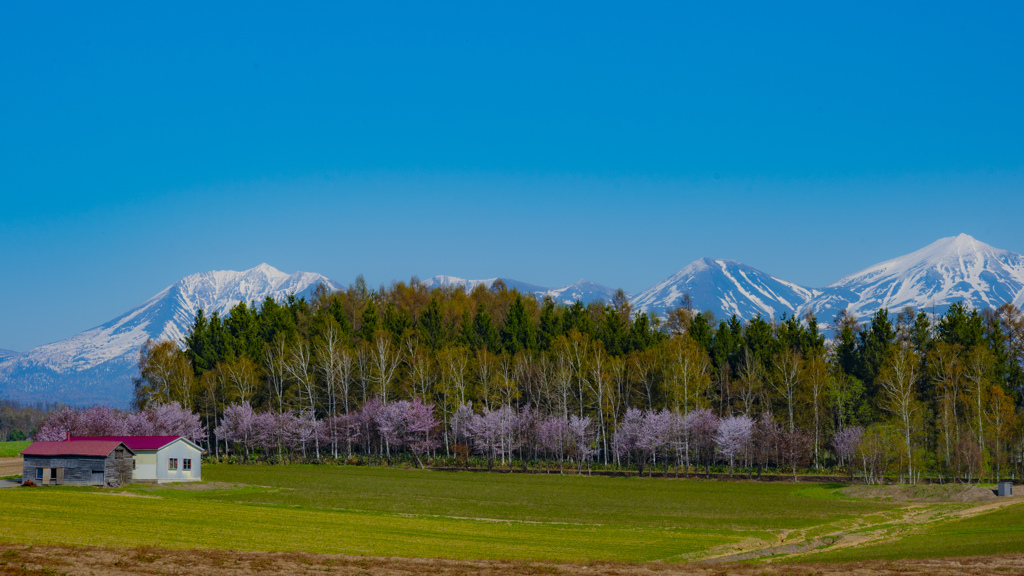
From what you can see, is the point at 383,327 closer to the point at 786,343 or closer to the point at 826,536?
the point at 786,343

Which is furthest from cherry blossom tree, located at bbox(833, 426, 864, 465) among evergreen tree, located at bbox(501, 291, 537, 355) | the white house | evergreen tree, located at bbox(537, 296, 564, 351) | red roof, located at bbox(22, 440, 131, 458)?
red roof, located at bbox(22, 440, 131, 458)

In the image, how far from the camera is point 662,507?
193ft

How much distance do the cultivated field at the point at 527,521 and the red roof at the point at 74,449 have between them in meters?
3.47

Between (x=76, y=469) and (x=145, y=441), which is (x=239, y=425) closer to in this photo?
(x=145, y=441)

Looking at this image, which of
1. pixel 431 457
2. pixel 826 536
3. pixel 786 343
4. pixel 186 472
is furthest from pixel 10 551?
pixel 786 343

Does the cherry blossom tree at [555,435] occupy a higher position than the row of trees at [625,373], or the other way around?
the row of trees at [625,373]

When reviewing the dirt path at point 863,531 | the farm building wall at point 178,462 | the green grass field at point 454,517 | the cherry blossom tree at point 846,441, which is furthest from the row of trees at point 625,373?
the farm building wall at point 178,462

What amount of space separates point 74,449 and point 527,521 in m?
42.1

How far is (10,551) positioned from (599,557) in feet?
73.1

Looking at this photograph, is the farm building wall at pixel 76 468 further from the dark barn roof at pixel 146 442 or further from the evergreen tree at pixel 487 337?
the evergreen tree at pixel 487 337

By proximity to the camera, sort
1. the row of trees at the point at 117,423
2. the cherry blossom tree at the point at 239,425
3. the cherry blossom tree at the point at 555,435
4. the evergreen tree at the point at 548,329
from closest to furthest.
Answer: the cherry blossom tree at the point at 555,435 → the row of trees at the point at 117,423 → the cherry blossom tree at the point at 239,425 → the evergreen tree at the point at 548,329

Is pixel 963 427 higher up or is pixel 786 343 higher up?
pixel 786 343

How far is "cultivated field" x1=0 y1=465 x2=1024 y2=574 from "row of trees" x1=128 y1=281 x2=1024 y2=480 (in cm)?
2279

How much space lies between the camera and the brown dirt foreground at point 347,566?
90.5ft
